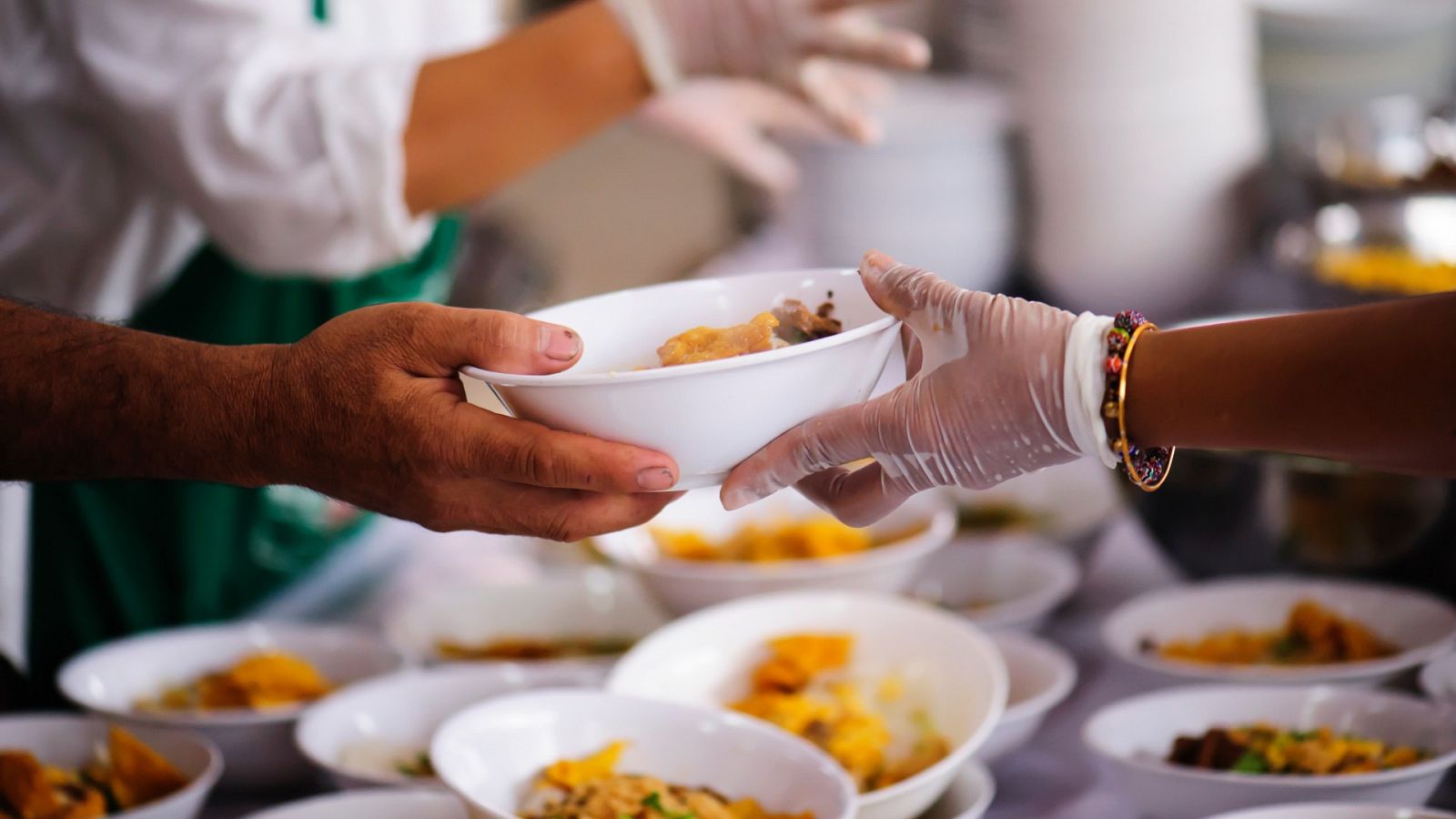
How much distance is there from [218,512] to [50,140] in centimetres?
51

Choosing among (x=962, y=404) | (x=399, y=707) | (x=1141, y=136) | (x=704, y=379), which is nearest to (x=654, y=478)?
(x=704, y=379)

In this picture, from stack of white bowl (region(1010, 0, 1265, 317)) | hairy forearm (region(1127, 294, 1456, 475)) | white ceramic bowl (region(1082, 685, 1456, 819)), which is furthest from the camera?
stack of white bowl (region(1010, 0, 1265, 317))

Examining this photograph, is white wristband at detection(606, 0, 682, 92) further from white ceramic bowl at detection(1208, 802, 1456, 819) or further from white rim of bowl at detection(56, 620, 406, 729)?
white ceramic bowl at detection(1208, 802, 1456, 819)

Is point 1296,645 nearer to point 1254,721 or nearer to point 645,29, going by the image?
point 1254,721

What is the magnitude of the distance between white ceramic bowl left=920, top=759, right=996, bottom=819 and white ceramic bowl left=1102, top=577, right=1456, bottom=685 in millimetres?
225

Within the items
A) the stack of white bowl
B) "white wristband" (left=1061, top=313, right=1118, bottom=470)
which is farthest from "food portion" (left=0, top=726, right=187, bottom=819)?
the stack of white bowl

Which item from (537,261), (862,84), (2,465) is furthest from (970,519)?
(537,261)

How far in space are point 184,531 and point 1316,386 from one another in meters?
1.40

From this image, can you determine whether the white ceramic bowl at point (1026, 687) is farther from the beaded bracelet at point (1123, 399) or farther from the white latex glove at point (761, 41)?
the white latex glove at point (761, 41)

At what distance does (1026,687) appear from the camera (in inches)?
47.7

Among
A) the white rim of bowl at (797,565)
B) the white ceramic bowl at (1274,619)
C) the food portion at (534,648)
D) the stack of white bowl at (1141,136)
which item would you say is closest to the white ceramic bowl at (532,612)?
the food portion at (534,648)

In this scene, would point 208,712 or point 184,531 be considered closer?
point 208,712

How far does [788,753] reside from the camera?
3.18ft

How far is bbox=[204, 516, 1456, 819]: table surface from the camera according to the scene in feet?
3.57
